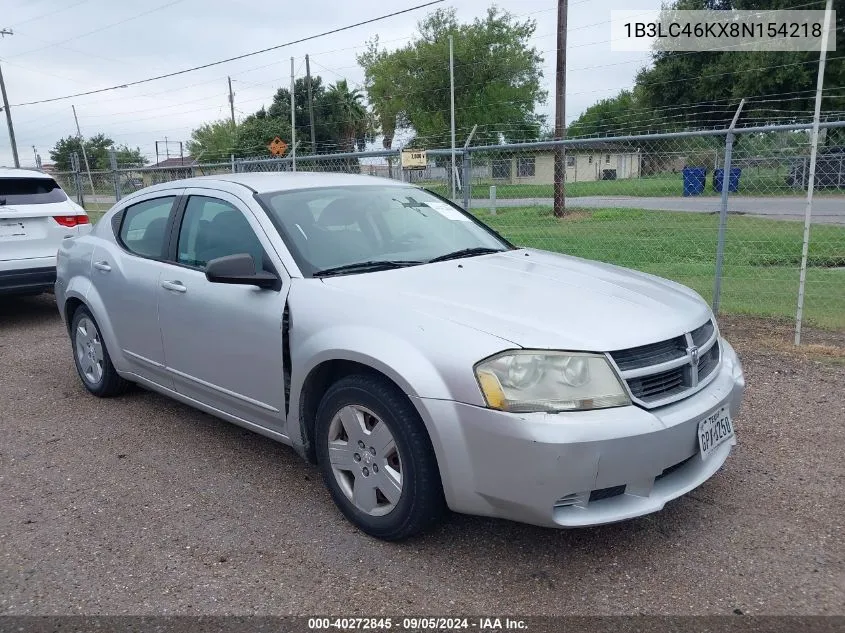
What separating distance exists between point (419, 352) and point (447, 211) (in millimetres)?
1795

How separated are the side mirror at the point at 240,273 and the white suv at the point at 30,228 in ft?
15.1

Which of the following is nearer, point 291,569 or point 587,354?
point 587,354

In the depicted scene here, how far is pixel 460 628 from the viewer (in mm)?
2482

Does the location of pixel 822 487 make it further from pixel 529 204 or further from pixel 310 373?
pixel 529 204

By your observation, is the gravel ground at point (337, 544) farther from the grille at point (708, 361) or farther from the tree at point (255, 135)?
the tree at point (255, 135)

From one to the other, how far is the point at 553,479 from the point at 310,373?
47.9 inches

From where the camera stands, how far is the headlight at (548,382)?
2551 mm

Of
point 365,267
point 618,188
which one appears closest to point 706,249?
point 618,188

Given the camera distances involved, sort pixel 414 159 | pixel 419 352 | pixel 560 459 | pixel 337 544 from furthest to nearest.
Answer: pixel 414 159
pixel 337 544
pixel 419 352
pixel 560 459

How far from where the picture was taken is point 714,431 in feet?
9.62

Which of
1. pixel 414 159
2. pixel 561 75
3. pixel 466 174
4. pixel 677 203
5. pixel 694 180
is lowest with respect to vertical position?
pixel 677 203

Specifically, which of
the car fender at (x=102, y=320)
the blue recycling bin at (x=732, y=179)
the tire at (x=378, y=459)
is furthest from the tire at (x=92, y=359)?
the blue recycling bin at (x=732, y=179)

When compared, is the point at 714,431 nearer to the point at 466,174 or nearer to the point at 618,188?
the point at 466,174

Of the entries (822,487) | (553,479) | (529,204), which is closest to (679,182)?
(529,204)
